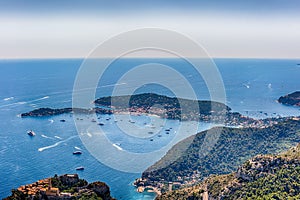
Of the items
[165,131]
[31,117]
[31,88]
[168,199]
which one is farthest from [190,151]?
[31,88]

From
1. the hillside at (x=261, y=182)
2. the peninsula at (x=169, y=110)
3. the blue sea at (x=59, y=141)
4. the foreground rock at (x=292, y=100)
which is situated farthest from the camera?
the foreground rock at (x=292, y=100)

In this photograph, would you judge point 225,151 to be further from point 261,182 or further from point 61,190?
point 61,190

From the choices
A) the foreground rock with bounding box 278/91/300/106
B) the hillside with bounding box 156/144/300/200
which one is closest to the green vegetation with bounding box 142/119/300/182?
the hillside with bounding box 156/144/300/200

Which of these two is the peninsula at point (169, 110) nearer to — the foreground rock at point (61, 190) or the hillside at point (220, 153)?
the hillside at point (220, 153)

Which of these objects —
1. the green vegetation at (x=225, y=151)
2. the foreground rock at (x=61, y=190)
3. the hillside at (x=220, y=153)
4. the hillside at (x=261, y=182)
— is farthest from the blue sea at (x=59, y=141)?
the foreground rock at (x=61, y=190)

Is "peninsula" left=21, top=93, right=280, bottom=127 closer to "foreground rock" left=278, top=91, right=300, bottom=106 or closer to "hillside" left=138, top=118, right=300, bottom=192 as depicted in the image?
"hillside" left=138, top=118, right=300, bottom=192

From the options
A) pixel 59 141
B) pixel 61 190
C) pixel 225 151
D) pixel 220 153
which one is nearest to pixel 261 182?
pixel 61 190
